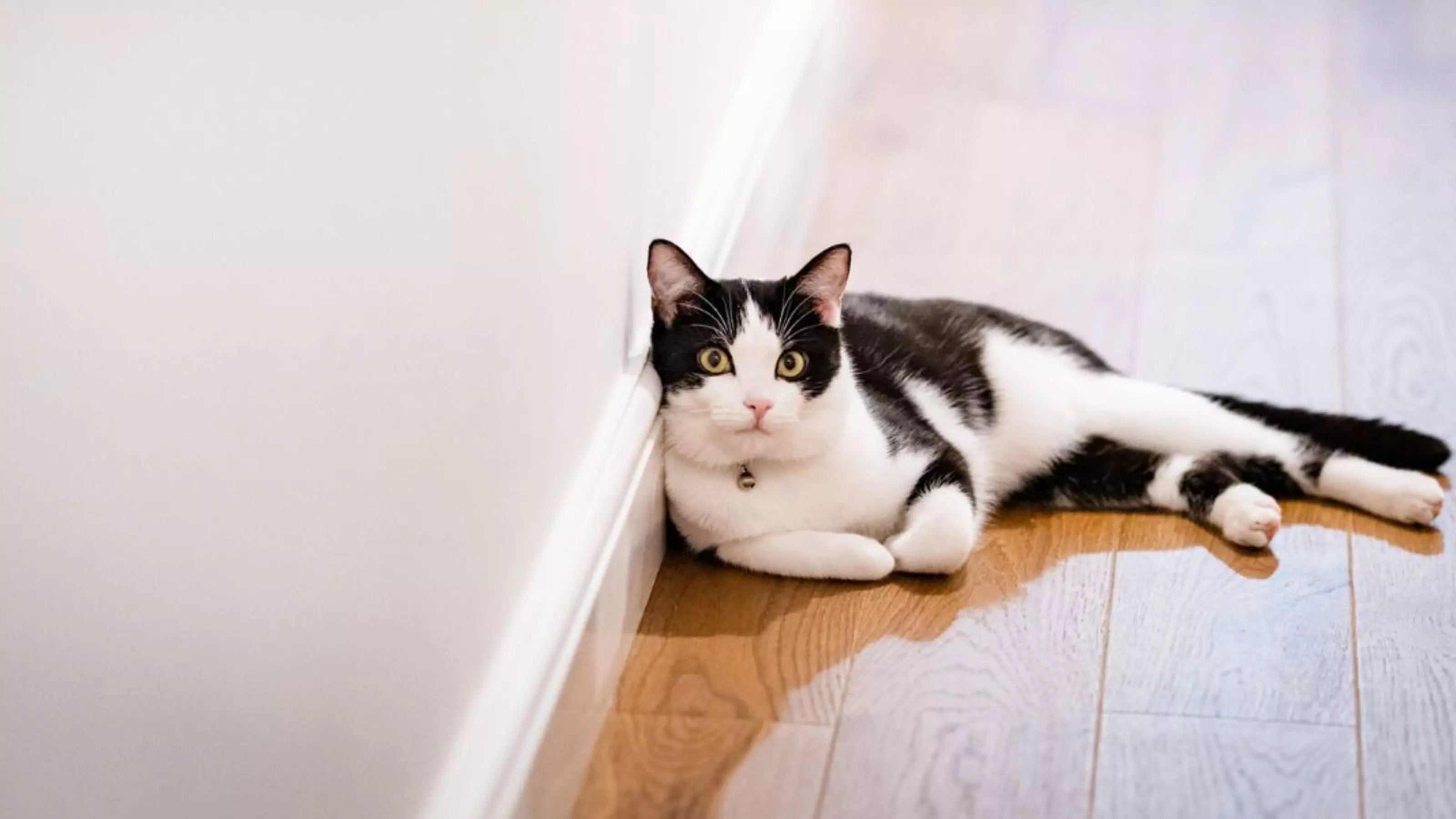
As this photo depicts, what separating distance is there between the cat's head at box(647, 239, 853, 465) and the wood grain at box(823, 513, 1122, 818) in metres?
0.21

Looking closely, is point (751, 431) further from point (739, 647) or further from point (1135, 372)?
point (1135, 372)

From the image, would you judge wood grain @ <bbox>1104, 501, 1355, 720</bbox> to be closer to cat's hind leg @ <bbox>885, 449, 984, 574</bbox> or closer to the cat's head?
cat's hind leg @ <bbox>885, 449, 984, 574</bbox>

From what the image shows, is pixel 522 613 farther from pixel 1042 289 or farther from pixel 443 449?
pixel 1042 289

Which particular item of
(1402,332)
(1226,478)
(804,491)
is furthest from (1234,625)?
(1402,332)

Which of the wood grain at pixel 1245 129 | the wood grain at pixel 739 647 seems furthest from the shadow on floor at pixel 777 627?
the wood grain at pixel 1245 129

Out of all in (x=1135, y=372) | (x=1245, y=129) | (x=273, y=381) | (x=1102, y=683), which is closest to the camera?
(x=273, y=381)

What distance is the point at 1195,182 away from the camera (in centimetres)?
242

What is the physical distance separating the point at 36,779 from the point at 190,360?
0.21 metres

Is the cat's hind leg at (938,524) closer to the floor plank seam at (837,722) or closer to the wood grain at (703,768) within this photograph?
the floor plank seam at (837,722)

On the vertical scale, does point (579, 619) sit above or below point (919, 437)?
above

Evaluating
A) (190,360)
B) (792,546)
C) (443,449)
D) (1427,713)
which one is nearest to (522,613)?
(443,449)

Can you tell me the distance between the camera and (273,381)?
0.88 meters

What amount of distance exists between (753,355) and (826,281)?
106 mm

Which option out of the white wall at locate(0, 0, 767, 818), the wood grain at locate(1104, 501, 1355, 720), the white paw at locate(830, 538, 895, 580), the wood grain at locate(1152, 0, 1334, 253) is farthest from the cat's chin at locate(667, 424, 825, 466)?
the wood grain at locate(1152, 0, 1334, 253)
